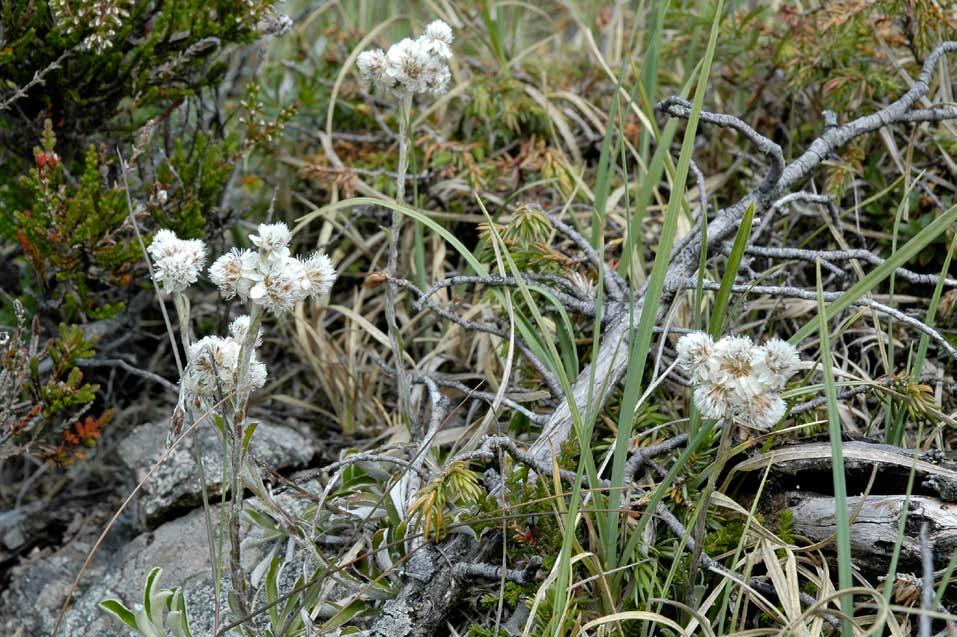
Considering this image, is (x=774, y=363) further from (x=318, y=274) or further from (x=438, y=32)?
(x=438, y=32)

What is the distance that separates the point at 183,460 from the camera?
2445mm

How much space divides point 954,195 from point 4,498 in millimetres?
3176

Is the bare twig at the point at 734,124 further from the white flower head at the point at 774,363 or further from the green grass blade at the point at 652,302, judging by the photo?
the white flower head at the point at 774,363

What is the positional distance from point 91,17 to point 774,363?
2.02 m

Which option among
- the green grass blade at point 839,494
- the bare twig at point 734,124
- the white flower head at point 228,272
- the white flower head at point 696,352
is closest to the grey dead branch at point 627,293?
the bare twig at point 734,124

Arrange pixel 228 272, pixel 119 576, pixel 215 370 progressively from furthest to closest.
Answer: pixel 119 576 < pixel 215 370 < pixel 228 272

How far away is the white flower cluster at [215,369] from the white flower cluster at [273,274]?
0.50ft

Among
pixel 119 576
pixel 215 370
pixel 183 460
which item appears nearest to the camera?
pixel 215 370

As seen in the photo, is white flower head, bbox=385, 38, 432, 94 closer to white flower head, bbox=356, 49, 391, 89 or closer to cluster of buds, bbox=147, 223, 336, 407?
white flower head, bbox=356, 49, 391, 89

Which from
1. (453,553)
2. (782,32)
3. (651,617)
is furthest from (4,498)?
(782,32)

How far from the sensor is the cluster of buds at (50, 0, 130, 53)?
7.50ft

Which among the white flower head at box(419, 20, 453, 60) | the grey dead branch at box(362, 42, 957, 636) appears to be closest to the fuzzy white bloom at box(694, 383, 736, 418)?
the grey dead branch at box(362, 42, 957, 636)

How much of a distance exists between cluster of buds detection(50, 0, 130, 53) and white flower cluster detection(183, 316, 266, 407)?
1.19 m

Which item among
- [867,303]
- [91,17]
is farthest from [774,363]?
[91,17]
